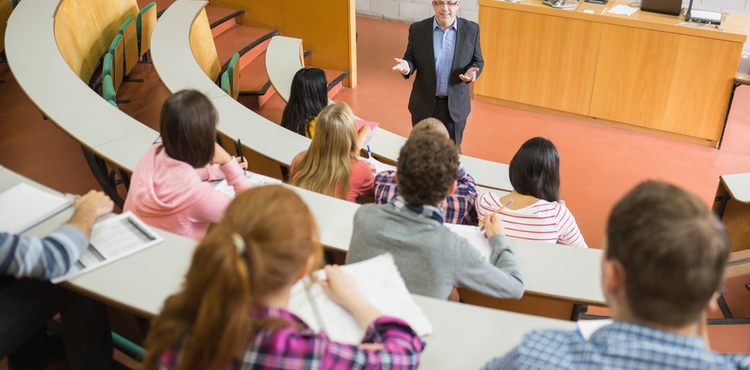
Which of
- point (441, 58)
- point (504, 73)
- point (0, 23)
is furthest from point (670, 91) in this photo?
point (0, 23)

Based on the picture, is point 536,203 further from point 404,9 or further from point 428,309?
point 404,9

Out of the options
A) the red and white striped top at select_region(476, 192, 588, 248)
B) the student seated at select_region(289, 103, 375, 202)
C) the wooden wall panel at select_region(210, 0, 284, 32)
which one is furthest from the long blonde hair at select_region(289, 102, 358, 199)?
the wooden wall panel at select_region(210, 0, 284, 32)

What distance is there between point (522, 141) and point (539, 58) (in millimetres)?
933

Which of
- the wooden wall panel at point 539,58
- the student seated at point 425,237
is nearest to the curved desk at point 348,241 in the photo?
the student seated at point 425,237

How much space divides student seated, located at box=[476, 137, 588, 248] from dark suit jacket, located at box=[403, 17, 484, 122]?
1.45 metres

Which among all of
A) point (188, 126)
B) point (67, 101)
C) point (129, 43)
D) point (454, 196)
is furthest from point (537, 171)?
point (129, 43)

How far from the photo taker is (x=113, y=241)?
1.52 meters

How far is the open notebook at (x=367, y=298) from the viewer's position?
1.16m

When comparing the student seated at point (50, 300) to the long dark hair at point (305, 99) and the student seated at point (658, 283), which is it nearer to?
the student seated at point (658, 283)

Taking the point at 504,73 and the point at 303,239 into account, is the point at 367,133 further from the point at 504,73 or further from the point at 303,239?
the point at 504,73

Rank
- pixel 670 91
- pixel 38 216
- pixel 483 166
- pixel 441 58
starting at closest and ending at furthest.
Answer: pixel 38 216 → pixel 483 166 → pixel 441 58 → pixel 670 91

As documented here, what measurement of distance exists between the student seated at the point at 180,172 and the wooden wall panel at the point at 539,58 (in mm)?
3980

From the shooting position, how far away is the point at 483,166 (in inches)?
128

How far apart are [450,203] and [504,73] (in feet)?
10.9
